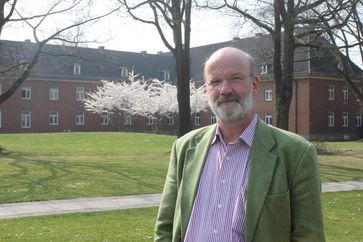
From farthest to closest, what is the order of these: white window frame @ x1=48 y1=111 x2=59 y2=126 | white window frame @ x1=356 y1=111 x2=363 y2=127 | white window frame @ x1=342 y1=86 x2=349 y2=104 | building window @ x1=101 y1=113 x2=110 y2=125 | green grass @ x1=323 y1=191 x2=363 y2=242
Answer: building window @ x1=101 y1=113 x2=110 y2=125 → white window frame @ x1=356 y1=111 x2=363 y2=127 → white window frame @ x1=342 y1=86 x2=349 y2=104 → white window frame @ x1=48 y1=111 x2=59 y2=126 → green grass @ x1=323 y1=191 x2=363 y2=242

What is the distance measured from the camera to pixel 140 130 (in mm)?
61781

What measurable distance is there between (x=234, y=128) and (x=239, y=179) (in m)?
0.29

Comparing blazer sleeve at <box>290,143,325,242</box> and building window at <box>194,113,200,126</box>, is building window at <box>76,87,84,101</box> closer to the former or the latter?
building window at <box>194,113,200,126</box>

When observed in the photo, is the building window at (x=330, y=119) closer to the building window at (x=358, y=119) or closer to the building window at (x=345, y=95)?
the building window at (x=345, y=95)

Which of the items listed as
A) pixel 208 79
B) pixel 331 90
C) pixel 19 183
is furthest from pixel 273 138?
pixel 331 90

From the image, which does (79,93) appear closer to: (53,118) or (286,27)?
(53,118)

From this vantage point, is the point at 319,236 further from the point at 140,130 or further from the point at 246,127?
the point at 140,130

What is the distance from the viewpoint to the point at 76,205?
38.5 feet

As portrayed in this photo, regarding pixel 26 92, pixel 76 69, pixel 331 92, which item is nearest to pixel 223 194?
pixel 331 92

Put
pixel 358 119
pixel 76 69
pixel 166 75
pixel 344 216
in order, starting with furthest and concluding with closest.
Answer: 1. pixel 166 75
2. pixel 76 69
3. pixel 358 119
4. pixel 344 216

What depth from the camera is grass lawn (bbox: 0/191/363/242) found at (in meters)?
8.20

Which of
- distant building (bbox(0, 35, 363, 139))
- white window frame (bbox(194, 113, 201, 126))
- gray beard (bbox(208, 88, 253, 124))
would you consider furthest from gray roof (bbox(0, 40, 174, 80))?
gray beard (bbox(208, 88, 253, 124))

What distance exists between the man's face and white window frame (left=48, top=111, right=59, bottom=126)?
54713 mm

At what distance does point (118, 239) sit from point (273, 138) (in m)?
5.42
